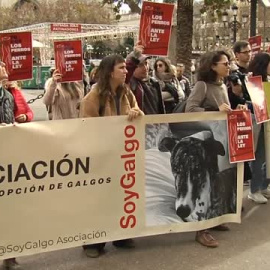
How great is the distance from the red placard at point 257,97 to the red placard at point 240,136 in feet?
2.36

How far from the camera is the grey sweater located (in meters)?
4.45

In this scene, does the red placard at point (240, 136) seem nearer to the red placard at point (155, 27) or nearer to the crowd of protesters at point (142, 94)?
the crowd of protesters at point (142, 94)

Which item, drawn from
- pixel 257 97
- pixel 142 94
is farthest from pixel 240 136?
pixel 142 94

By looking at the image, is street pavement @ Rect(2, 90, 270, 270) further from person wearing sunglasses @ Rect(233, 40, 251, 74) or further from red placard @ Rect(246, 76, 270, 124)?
person wearing sunglasses @ Rect(233, 40, 251, 74)

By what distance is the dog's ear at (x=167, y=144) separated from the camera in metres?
4.03

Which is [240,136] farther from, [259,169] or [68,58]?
[68,58]

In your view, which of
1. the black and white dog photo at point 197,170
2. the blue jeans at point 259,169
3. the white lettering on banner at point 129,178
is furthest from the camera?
the blue jeans at point 259,169

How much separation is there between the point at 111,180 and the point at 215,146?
1.05 meters

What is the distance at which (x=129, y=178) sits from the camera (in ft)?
12.6

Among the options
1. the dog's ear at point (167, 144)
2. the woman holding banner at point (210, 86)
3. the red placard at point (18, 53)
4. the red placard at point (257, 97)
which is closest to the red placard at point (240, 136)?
the woman holding banner at point (210, 86)

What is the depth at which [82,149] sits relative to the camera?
3627mm

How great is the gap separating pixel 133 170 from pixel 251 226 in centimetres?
162

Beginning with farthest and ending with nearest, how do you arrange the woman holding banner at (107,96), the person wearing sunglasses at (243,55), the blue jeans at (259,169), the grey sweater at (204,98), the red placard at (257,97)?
the person wearing sunglasses at (243,55) → the blue jeans at (259,169) → the red placard at (257,97) → the grey sweater at (204,98) → the woman holding banner at (107,96)

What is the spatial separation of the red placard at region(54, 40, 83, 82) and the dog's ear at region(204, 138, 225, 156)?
2006mm
